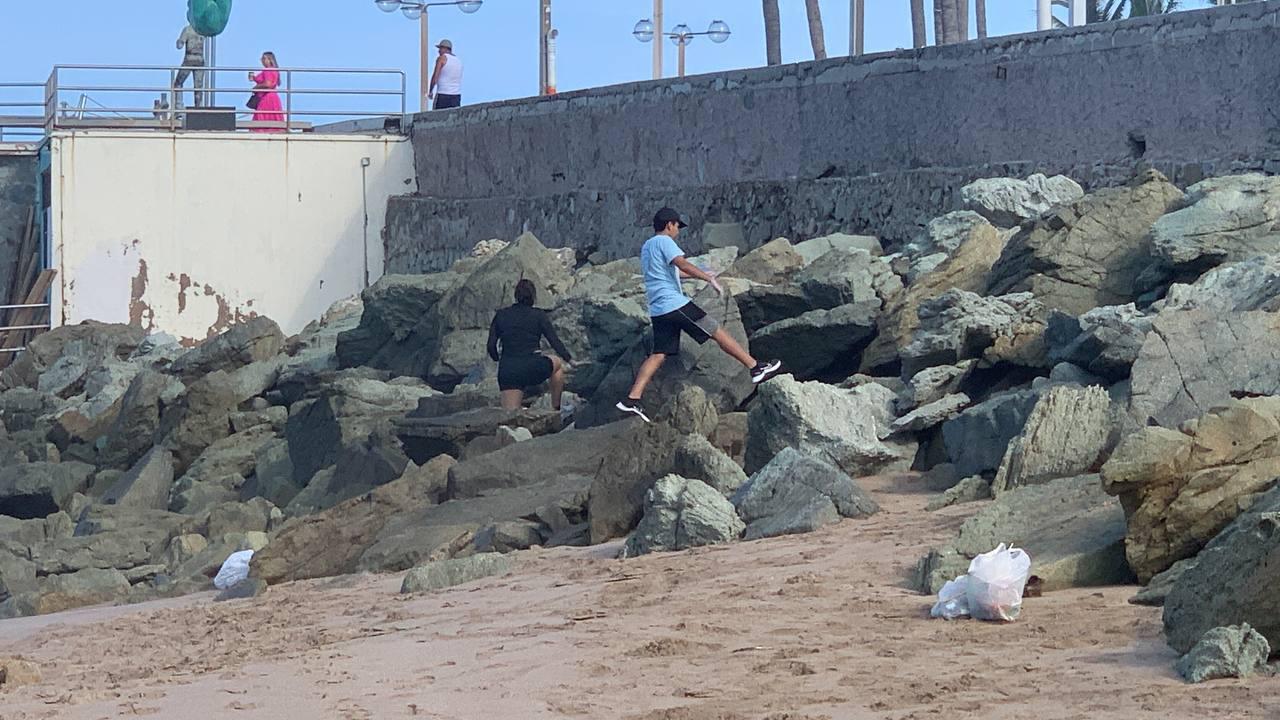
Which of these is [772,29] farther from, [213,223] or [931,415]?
[931,415]

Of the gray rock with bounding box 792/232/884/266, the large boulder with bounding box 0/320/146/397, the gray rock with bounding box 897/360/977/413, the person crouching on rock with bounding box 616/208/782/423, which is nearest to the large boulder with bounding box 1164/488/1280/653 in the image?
the gray rock with bounding box 897/360/977/413

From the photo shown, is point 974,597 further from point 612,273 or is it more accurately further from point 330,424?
point 612,273

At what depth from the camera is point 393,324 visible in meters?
18.0

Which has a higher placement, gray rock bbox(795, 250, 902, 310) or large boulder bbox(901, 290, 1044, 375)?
gray rock bbox(795, 250, 902, 310)

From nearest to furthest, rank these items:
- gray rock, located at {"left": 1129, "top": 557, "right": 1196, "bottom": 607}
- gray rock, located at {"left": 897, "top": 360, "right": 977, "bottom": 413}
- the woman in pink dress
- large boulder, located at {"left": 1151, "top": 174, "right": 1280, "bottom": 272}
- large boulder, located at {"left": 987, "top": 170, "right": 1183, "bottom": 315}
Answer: gray rock, located at {"left": 1129, "top": 557, "right": 1196, "bottom": 607}
gray rock, located at {"left": 897, "top": 360, "right": 977, "bottom": 413}
large boulder, located at {"left": 1151, "top": 174, "right": 1280, "bottom": 272}
large boulder, located at {"left": 987, "top": 170, "right": 1183, "bottom": 315}
the woman in pink dress

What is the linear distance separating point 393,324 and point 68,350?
19.2 ft

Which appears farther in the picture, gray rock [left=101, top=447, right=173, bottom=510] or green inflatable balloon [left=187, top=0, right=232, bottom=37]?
green inflatable balloon [left=187, top=0, right=232, bottom=37]

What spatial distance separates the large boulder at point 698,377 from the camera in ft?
40.7

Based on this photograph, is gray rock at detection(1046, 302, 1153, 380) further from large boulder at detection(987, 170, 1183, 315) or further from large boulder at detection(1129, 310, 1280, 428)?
large boulder at detection(987, 170, 1183, 315)

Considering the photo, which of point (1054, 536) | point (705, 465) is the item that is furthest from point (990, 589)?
point (705, 465)

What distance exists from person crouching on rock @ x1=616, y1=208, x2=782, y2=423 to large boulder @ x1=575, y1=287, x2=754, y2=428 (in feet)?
0.62

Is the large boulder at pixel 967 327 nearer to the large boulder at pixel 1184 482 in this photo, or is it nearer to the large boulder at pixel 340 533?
the large boulder at pixel 340 533

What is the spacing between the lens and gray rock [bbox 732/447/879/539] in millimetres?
8984

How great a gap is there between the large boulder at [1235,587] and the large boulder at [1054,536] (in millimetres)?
894
